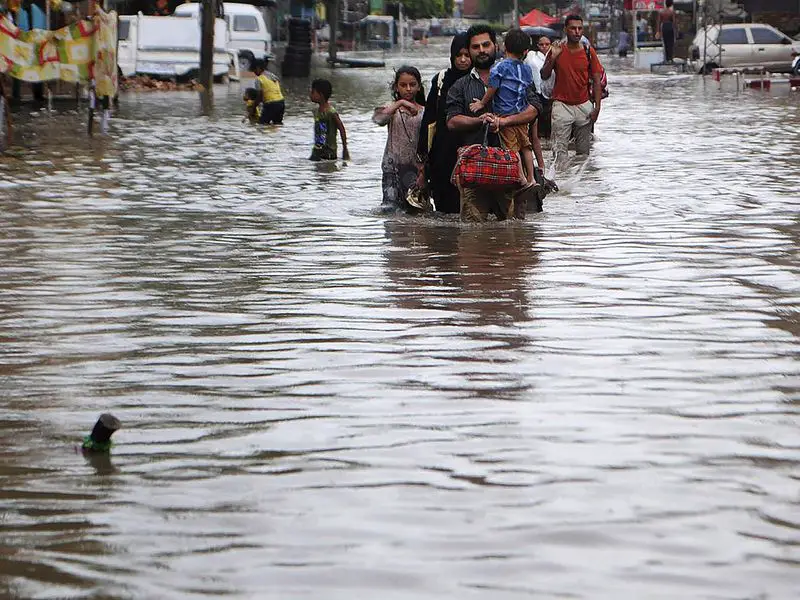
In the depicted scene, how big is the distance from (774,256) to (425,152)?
3.32 m

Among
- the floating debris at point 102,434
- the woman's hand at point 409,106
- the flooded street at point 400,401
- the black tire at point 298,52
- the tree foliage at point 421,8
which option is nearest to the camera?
the flooded street at point 400,401

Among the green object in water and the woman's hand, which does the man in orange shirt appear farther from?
the green object in water

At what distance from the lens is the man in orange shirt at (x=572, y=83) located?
16.9 m

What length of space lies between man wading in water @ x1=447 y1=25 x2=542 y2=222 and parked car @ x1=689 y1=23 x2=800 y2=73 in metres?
32.5

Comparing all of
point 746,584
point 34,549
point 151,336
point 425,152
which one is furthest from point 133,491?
point 425,152

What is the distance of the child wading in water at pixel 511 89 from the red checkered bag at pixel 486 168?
19cm

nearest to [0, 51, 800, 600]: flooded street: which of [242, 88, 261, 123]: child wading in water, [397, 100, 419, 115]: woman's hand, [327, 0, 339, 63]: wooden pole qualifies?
[397, 100, 419, 115]: woman's hand

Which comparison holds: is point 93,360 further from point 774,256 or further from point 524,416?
point 774,256

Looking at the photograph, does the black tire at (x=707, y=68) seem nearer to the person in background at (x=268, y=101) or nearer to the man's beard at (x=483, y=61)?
the person in background at (x=268, y=101)

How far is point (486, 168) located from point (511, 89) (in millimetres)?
781

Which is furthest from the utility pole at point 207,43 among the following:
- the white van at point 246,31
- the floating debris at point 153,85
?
the white van at point 246,31

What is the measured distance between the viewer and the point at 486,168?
11.9m

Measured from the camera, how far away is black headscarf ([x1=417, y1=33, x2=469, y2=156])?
12.4m

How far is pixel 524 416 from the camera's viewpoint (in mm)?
5871
